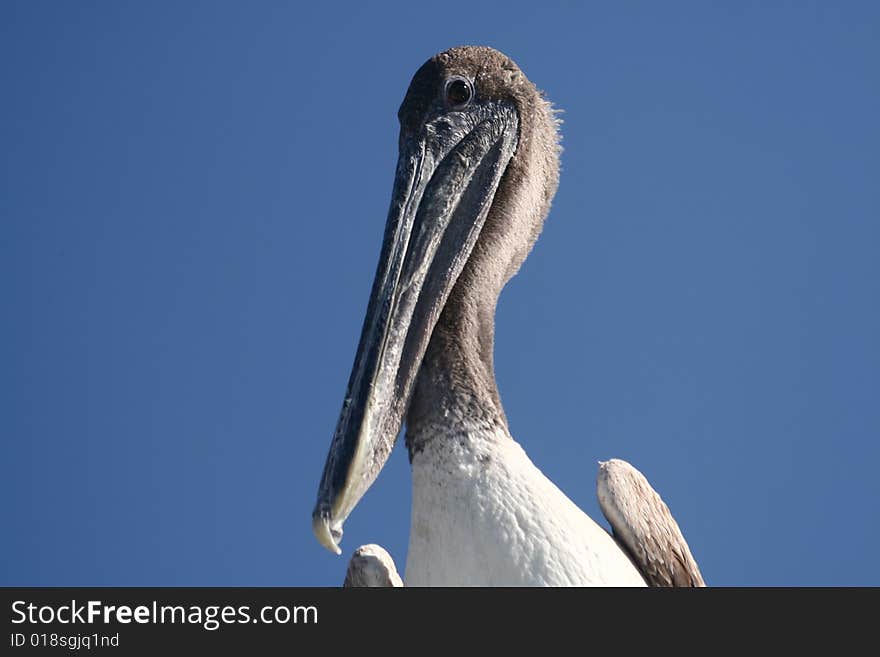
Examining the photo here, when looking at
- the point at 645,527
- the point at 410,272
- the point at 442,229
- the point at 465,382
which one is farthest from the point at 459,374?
the point at 645,527

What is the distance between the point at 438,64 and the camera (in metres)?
6.18

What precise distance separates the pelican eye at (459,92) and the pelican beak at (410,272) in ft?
0.14

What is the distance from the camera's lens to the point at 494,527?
5074mm

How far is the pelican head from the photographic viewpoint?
5383 mm

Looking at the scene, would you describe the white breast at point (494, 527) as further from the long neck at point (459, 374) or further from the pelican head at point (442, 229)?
the pelican head at point (442, 229)

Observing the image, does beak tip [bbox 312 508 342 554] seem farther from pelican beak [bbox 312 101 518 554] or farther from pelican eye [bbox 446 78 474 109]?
pelican eye [bbox 446 78 474 109]

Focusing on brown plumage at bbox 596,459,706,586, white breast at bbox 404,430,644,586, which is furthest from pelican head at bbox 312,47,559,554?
brown plumage at bbox 596,459,706,586

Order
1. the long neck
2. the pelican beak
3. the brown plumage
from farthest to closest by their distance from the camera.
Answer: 1. the brown plumage
2. the long neck
3. the pelican beak

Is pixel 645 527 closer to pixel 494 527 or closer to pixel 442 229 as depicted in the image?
pixel 494 527
